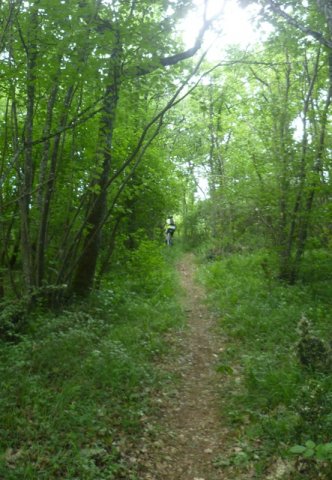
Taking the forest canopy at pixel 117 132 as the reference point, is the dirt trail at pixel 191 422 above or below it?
below

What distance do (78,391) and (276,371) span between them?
109 inches

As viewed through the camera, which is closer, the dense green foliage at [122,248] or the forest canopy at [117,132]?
the dense green foliage at [122,248]

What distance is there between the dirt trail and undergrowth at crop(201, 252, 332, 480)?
0.23 meters

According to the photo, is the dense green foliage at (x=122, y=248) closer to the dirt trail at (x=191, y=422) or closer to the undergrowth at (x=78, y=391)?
the undergrowth at (x=78, y=391)

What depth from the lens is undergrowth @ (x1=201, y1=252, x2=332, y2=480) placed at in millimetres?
4086

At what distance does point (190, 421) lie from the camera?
523 cm

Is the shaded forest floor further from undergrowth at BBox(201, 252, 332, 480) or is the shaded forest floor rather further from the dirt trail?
undergrowth at BBox(201, 252, 332, 480)

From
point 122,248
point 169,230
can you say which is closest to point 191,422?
point 122,248

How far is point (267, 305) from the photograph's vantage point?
8.88 meters

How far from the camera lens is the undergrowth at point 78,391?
3.81 metres

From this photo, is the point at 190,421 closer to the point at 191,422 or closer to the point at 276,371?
the point at 191,422

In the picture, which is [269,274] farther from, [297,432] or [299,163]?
[297,432]

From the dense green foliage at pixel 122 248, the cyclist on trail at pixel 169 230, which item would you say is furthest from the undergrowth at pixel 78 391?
the cyclist on trail at pixel 169 230

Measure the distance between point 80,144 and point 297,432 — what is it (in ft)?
21.2
